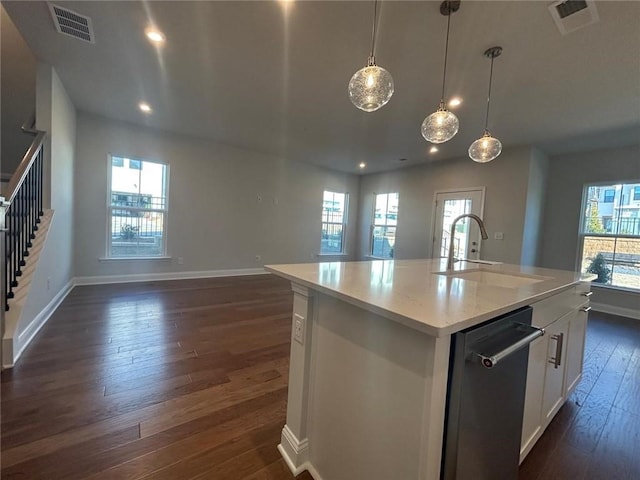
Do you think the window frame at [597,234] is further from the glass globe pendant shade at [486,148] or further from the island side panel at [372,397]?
the island side panel at [372,397]

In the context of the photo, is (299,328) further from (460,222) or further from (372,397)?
(460,222)

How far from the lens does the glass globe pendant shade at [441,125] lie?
2.13 meters

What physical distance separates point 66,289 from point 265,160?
3.95 m

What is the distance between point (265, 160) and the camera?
6012mm

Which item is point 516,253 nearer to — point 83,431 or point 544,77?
point 544,77

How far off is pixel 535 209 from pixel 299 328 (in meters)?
5.31

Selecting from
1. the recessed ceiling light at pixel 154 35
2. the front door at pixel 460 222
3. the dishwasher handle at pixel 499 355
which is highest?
the recessed ceiling light at pixel 154 35

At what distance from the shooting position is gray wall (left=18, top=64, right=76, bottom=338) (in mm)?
2688

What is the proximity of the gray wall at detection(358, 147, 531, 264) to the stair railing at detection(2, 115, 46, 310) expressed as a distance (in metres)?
6.06

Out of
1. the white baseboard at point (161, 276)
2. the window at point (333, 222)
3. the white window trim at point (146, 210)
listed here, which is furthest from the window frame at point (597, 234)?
the white window trim at point (146, 210)

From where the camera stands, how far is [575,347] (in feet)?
6.14

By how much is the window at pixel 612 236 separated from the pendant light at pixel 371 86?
5050mm

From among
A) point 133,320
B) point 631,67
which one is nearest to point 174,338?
point 133,320

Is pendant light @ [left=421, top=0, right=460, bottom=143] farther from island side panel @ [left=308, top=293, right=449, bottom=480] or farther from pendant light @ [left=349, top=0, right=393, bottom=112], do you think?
island side panel @ [left=308, top=293, right=449, bottom=480]
